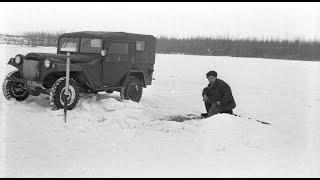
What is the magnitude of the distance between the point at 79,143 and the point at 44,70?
3.17m

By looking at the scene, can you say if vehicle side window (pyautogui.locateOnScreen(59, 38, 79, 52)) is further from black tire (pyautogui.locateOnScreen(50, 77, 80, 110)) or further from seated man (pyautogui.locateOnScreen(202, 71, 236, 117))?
seated man (pyautogui.locateOnScreen(202, 71, 236, 117))

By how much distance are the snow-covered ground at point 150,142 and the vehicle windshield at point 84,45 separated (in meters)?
1.13

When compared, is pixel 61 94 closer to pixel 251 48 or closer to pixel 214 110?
pixel 214 110

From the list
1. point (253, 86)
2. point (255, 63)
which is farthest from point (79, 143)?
point (255, 63)

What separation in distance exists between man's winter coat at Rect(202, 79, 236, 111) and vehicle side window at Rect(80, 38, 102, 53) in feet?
9.01

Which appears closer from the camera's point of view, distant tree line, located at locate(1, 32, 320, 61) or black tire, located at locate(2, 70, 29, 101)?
black tire, located at locate(2, 70, 29, 101)

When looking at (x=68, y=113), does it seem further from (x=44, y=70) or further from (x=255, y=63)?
(x=255, y=63)

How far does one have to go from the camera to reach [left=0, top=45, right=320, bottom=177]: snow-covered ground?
5.26 metres

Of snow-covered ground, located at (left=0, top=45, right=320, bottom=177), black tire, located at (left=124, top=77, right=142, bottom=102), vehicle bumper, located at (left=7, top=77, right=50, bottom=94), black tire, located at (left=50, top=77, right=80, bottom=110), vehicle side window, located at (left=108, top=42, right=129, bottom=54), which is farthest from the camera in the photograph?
black tire, located at (left=124, top=77, right=142, bottom=102)

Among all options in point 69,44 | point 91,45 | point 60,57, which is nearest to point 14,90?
point 60,57

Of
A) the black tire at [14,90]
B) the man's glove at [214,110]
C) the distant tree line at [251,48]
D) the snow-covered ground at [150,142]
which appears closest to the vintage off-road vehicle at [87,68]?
the black tire at [14,90]

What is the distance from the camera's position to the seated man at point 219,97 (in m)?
8.61

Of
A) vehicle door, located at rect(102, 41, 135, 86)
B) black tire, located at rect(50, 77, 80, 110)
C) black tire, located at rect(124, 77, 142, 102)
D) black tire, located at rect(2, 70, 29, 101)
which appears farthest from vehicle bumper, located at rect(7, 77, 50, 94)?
black tire, located at rect(124, 77, 142, 102)

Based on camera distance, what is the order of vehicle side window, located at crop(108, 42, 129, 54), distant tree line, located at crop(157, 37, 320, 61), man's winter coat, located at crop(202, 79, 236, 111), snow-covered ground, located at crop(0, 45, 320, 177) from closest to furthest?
snow-covered ground, located at crop(0, 45, 320, 177), man's winter coat, located at crop(202, 79, 236, 111), vehicle side window, located at crop(108, 42, 129, 54), distant tree line, located at crop(157, 37, 320, 61)
